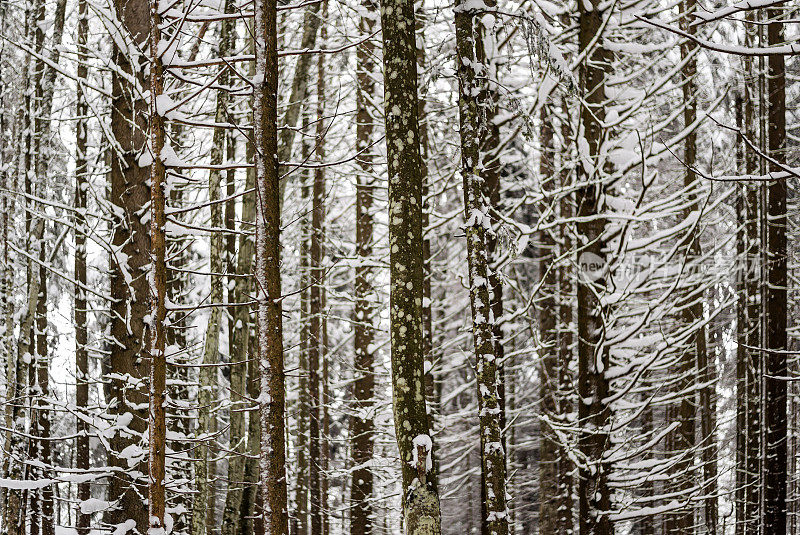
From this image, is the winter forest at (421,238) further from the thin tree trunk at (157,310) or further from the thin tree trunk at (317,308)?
the thin tree trunk at (317,308)

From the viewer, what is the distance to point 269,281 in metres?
6.25

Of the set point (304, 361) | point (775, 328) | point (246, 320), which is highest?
point (246, 320)

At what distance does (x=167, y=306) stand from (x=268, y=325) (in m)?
1.19

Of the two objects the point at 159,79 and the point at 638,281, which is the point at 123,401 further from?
the point at 638,281

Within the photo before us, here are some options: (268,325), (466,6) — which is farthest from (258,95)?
(466,6)

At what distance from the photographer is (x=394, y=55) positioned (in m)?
7.03

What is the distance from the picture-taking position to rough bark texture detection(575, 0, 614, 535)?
8055 mm

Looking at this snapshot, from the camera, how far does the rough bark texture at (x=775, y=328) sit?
1093 centimetres

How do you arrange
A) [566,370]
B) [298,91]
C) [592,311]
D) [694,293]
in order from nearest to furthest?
[694,293] → [592,311] → [298,91] → [566,370]

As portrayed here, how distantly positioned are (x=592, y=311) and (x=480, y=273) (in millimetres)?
1945

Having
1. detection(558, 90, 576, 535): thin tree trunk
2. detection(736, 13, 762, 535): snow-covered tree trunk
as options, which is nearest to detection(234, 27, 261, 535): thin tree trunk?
detection(558, 90, 576, 535): thin tree trunk

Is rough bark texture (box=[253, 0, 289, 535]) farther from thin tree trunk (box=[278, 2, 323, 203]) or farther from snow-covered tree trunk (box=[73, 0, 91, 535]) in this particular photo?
snow-covered tree trunk (box=[73, 0, 91, 535])

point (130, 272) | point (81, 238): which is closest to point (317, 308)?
point (81, 238)

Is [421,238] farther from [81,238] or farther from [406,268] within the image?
[81,238]
